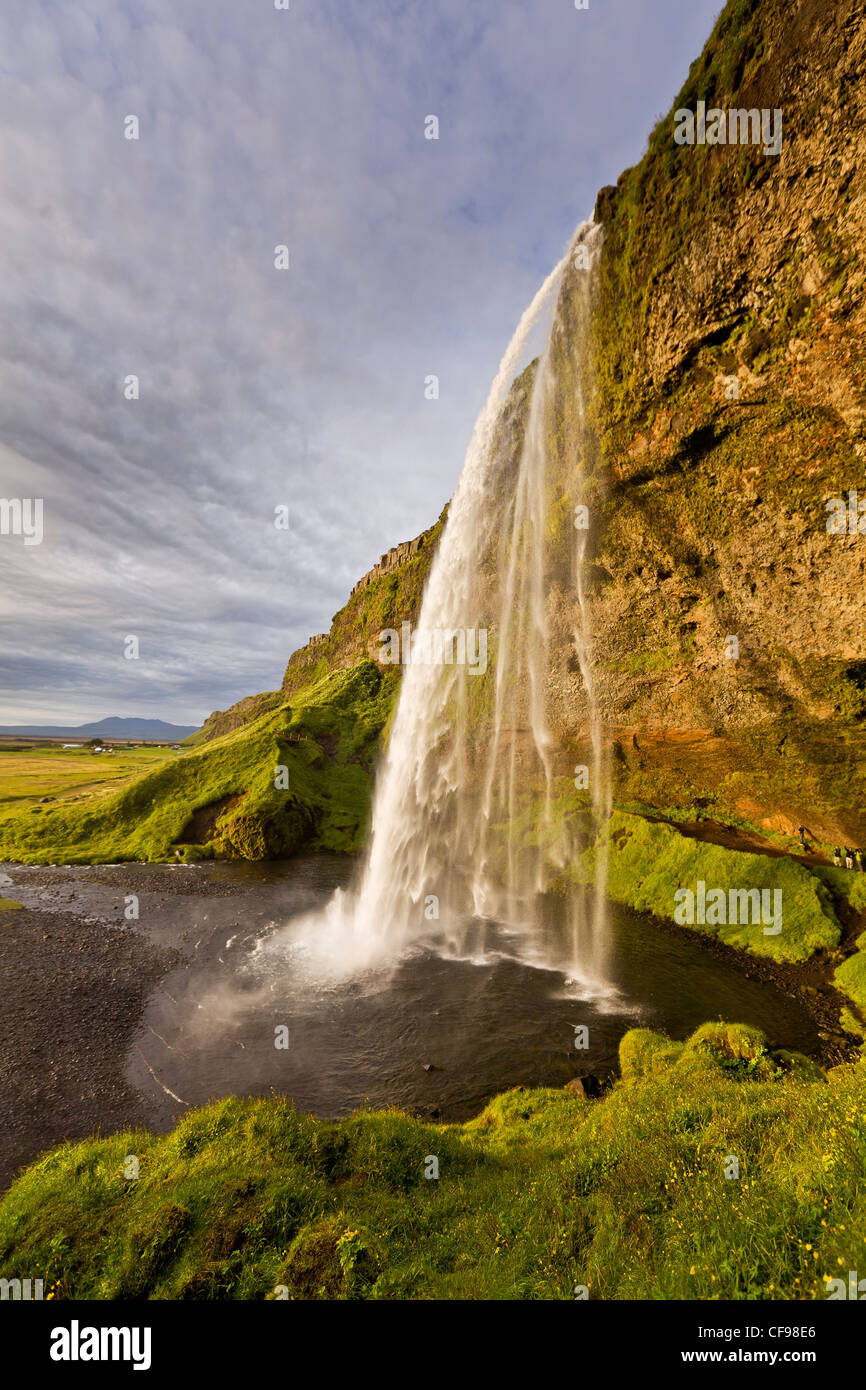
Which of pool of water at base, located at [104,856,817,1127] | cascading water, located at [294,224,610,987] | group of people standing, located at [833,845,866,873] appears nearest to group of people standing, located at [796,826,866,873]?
group of people standing, located at [833,845,866,873]

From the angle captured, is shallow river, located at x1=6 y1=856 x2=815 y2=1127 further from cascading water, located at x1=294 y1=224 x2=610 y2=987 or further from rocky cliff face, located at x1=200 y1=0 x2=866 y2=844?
rocky cliff face, located at x1=200 y1=0 x2=866 y2=844

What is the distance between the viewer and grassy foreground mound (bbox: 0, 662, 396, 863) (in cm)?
4212

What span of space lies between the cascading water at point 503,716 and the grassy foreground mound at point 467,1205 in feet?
39.6

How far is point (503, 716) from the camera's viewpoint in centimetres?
3778

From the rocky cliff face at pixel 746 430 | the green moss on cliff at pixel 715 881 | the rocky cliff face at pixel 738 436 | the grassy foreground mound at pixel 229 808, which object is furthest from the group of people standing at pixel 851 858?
the grassy foreground mound at pixel 229 808

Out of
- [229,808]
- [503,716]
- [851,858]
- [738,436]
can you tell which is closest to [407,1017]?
[851,858]

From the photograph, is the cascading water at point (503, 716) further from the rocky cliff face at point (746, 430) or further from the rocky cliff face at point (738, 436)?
the rocky cliff face at point (746, 430)

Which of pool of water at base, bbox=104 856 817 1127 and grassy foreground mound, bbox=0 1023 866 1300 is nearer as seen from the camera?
grassy foreground mound, bbox=0 1023 866 1300

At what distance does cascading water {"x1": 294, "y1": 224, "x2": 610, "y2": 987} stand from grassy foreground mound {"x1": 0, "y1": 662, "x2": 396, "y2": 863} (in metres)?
10.8

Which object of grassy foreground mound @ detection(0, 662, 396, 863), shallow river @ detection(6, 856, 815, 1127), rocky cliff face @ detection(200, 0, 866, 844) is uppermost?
rocky cliff face @ detection(200, 0, 866, 844)

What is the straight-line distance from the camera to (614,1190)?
7.25m

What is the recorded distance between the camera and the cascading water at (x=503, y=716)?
2512 centimetres

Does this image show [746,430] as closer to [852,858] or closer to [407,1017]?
[852,858]
